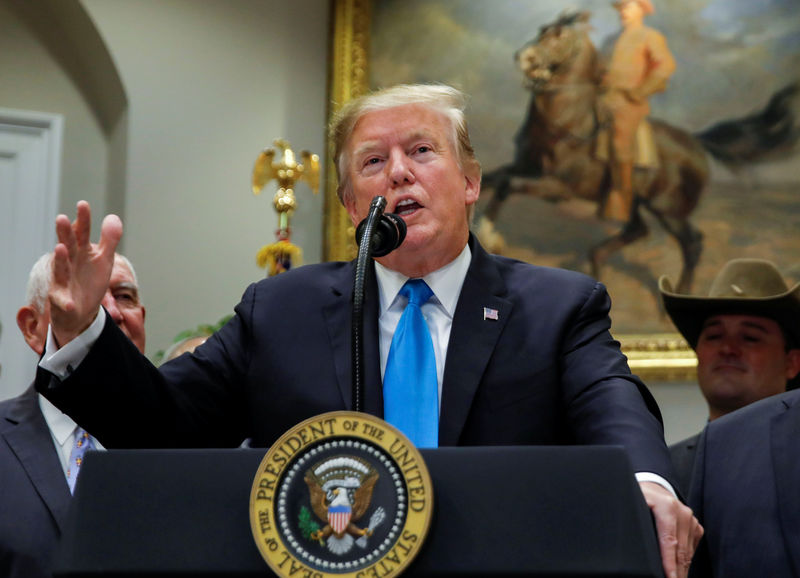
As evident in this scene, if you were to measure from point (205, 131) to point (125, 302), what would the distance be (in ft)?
8.77

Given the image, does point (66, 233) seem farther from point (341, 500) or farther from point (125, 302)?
point (125, 302)

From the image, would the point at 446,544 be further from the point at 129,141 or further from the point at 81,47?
the point at 81,47

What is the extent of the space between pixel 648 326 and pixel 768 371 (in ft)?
5.27

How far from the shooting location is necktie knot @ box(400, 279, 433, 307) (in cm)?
236

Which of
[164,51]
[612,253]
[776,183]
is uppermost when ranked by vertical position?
[164,51]

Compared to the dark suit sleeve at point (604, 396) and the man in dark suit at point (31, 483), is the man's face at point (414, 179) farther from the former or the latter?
the man in dark suit at point (31, 483)

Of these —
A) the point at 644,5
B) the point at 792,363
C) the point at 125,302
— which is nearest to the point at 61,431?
the point at 125,302

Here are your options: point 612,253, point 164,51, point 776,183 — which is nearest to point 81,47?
point 164,51

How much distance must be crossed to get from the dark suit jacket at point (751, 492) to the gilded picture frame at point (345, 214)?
279 centimetres

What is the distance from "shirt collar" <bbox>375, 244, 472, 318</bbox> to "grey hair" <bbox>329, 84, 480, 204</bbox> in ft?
0.84

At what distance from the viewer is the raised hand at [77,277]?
1.83m

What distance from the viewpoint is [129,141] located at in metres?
6.24

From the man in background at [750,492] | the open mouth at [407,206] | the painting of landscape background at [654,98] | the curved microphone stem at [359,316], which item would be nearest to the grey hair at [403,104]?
the open mouth at [407,206]

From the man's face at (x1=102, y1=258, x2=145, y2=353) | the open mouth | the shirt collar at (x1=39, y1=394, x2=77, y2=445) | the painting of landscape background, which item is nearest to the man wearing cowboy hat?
the open mouth
